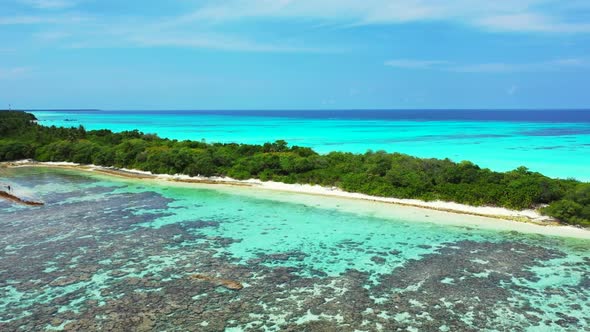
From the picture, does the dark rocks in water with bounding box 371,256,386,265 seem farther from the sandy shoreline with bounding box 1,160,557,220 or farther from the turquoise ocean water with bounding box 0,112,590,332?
the sandy shoreline with bounding box 1,160,557,220

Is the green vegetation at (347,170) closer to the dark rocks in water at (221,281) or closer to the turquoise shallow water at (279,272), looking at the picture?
the turquoise shallow water at (279,272)

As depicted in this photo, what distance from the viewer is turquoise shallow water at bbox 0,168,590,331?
35.4 feet

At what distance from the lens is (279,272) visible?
1385 centimetres

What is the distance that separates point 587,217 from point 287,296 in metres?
15.3

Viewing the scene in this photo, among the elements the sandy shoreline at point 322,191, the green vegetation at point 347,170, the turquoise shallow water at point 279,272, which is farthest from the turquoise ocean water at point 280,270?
the green vegetation at point 347,170

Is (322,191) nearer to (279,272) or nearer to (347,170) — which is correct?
(347,170)

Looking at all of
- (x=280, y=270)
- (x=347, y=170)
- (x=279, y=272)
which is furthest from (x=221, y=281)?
(x=347, y=170)

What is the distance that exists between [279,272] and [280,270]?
0.18 m

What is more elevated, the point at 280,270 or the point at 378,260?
the point at 378,260

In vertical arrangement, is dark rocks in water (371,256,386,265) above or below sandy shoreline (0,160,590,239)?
below

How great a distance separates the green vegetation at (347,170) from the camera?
2175 centimetres

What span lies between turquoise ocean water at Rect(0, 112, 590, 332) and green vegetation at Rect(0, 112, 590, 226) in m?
2.68

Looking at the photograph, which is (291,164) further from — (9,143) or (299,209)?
(9,143)

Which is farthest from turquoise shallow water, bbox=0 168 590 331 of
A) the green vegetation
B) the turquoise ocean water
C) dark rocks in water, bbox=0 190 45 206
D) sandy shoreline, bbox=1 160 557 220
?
the green vegetation
